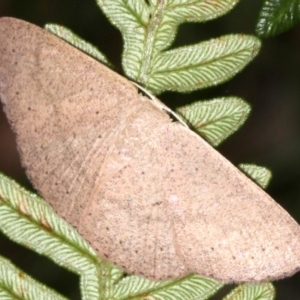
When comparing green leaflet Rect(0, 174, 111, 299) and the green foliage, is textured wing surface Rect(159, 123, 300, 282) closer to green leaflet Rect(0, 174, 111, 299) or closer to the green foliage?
green leaflet Rect(0, 174, 111, 299)

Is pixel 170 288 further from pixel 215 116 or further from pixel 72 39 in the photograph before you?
pixel 72 39

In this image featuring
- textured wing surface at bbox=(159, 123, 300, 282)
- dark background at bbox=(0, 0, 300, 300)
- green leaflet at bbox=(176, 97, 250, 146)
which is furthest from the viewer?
dark background at bbox=(0, 0, 300, 300)

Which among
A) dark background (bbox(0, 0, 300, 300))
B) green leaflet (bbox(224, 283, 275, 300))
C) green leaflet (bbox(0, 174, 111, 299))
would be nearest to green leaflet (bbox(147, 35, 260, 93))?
green leaflet (bbox(0, 174, 111, 299))

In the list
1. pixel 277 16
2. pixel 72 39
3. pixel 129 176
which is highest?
pixel 277 16

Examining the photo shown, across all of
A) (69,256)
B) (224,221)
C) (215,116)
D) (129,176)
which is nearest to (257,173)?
(215,116)

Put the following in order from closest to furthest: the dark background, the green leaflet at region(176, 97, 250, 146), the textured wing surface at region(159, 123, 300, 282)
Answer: the textured wing surface at region(159, 123, 300, 282) < the green leaflet at region(176, 97, 250, 146) < the dark background

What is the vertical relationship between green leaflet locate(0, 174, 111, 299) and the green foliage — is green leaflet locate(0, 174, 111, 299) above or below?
below

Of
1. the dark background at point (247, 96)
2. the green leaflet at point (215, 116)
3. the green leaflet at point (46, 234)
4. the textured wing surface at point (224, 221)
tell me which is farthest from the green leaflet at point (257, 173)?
the dark background at point (247, 96)
